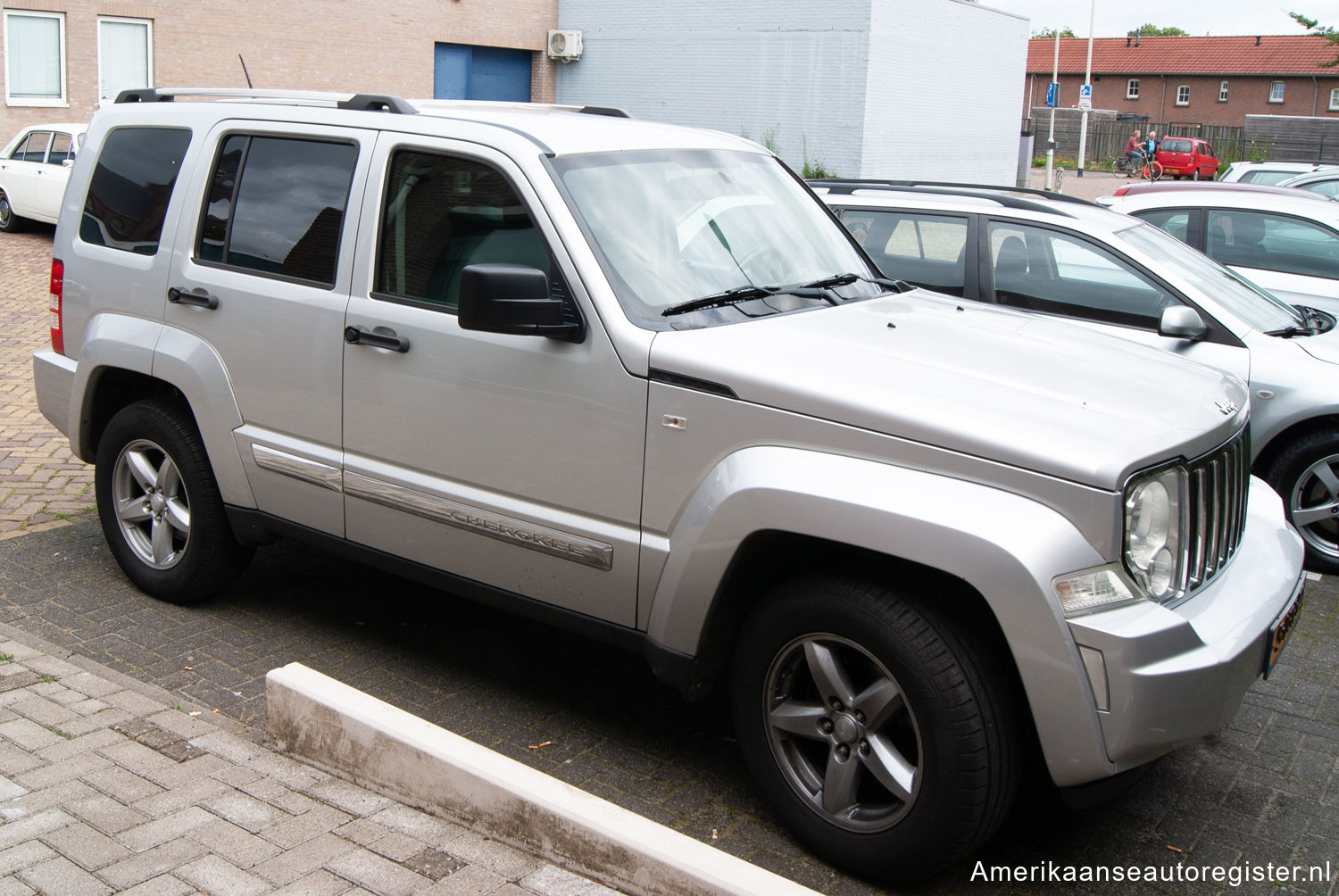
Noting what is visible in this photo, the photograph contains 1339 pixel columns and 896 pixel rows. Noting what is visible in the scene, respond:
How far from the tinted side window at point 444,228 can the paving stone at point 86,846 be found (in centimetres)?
191

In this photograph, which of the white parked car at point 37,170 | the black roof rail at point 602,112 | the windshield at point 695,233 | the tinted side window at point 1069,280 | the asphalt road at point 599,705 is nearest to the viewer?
the asphalt road at point 599,705

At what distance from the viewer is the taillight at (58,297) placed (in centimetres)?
548

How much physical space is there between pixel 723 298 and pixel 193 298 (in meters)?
2.24

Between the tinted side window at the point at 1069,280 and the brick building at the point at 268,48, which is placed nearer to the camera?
the tinted side window at the point at 1069,280

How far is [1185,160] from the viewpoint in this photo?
44688 mm

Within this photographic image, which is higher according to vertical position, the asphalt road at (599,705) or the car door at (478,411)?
the car door at (478,411)

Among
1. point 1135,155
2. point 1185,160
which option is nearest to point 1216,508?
point 1185,160

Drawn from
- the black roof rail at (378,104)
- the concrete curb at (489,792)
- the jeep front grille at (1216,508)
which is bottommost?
the concrete curb at (489,792)

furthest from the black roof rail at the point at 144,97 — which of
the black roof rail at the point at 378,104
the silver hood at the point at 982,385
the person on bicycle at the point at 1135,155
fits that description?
the person on bicycle at the point at 1135,155

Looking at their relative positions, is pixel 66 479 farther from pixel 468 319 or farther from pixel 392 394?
pixel 468 319

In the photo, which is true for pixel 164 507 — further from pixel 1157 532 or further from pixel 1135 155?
pixel 1135 155

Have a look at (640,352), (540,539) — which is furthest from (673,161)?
(540,539)

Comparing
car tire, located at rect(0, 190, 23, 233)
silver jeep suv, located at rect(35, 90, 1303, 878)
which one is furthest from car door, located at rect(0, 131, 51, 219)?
silver jeep suv, located at rect(35, 90, 1303, 878)

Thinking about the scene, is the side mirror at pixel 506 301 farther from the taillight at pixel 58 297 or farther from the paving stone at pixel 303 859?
the taillight at pixel 58 297
